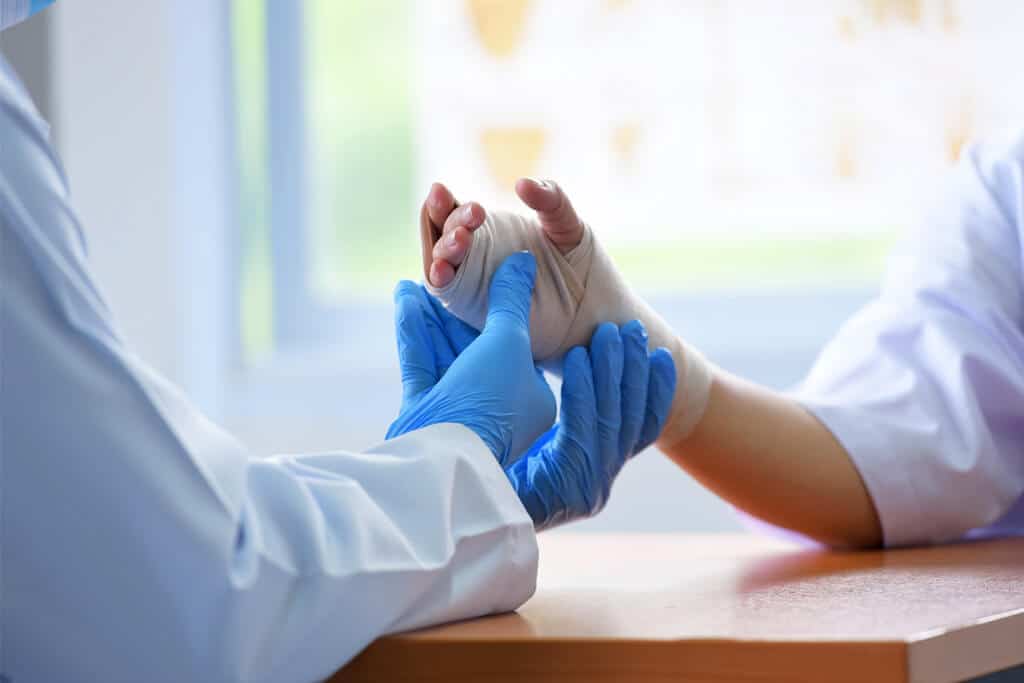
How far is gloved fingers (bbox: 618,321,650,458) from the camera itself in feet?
2.95

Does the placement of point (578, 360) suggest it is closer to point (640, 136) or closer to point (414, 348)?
point (414, 348)

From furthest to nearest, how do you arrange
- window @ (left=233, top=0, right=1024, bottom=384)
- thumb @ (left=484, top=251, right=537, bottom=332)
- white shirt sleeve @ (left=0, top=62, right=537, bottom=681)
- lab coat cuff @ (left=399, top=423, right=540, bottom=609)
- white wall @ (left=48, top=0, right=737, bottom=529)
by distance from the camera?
white wall @ (left=48, top=0, right=737, bottom=529), window @ (left=233, top=0, right=1024, bottom=384), thumb @ (left=484, top=251, right=537, bottom=332), lab coat cuff @ (left=399, top=423, right=540, bottom=609), white shirt sleeve @ (left=0, top=62, right=537, bottom=681)

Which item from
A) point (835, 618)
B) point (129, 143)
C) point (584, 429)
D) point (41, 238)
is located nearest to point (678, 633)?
point (835, 618)

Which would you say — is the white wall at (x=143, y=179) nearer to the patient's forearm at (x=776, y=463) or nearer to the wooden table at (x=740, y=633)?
the patient's forearm at (x=776, y=463)

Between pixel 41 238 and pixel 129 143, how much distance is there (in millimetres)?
1536

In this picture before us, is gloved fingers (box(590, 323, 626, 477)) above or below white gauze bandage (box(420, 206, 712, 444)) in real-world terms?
below

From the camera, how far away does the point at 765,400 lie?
108 centimetres

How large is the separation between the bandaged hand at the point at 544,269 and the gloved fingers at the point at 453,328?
0.03 metres

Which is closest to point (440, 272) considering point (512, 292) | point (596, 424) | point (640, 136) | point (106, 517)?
point (512, 292)

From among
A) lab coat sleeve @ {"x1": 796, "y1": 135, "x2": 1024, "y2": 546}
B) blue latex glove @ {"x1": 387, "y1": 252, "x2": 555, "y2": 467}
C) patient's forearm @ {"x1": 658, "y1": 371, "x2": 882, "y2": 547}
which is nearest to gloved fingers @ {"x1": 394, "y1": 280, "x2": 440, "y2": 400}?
blue latex glove @ {"x1": 387, "y1": 252, "x2": 555, "y2": 467}

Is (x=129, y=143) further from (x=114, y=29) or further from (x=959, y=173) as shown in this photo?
(x=959, y=173)

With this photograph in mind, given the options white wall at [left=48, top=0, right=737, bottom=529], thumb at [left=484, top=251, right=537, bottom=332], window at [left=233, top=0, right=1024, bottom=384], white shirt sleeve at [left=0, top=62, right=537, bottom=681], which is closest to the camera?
white shirt sleeve at [left=0, top=62, right=537, bottom=681]

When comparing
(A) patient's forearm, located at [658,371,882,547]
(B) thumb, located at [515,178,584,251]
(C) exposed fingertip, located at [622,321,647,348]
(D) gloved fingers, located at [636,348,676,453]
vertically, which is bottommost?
(A) patient's forearm, located at [658,371,882,547]

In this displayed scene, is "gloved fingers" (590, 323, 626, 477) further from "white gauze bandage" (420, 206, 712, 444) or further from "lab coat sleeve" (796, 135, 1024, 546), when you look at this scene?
"lab coat sleeve" (796, 135, 1024, 546)
